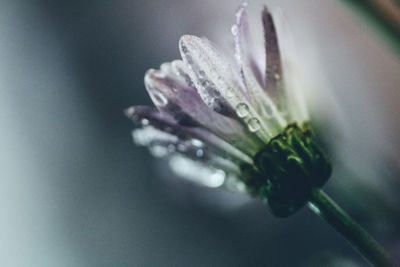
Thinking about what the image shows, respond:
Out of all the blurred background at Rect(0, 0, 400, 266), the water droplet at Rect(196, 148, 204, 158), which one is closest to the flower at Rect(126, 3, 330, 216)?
the water droplet at Rect(196, 148, 204, 158)

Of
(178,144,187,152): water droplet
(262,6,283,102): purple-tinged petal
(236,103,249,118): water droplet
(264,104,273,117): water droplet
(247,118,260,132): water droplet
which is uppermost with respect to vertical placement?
(262,6,283,102): purple-tinged petal

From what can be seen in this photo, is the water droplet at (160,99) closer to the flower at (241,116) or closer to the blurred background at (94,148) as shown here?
the flower at (241,116)

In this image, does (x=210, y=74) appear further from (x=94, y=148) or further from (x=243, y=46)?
(x=94, y=148)

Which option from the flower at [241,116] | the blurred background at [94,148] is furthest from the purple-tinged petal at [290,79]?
the blurred background at [94,148]

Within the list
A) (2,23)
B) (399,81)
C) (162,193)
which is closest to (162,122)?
(399,81)

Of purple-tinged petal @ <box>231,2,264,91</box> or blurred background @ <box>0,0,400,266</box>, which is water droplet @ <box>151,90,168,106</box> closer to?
purple-tinged petal @ <box>231,2,264,91</box>

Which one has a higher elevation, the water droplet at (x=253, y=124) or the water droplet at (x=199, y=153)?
the water droplet at (x=199, y=153)

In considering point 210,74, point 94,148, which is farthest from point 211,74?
point 94,148

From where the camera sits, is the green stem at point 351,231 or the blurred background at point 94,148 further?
the blurred background at point 94,148
